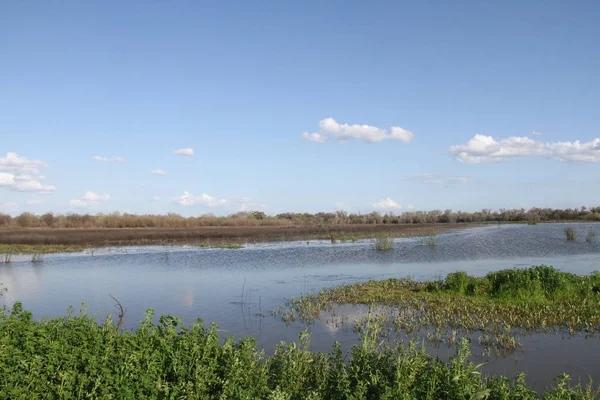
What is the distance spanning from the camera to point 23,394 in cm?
693

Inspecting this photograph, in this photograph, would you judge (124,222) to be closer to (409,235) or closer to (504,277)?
(409,235)

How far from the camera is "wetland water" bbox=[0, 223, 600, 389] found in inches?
448

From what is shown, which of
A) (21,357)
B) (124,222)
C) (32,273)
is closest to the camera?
(21,357)

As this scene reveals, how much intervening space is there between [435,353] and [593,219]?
95161 mm

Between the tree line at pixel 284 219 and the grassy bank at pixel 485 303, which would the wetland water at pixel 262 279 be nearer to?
the grassy bank at pixel 485 303

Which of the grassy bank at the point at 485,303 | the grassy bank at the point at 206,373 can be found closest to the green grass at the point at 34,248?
the grassy bank at the point at 485,303

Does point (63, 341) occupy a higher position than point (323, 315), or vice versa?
point (63, 341)

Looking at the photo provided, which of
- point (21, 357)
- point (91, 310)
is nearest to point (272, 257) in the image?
point (91, 310)

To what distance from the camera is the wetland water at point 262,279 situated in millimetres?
11367

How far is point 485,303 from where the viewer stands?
51.2ft

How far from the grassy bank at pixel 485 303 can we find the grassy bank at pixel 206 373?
4695 mm

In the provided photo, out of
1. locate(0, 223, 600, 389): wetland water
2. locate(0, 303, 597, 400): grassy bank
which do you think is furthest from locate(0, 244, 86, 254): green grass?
locate(0, 303, 597, 400): grassy bank

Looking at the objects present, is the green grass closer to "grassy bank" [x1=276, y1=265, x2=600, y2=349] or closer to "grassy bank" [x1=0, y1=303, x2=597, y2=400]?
"grassy bank" [x1=276, y1=265, x2=600, y2=349]

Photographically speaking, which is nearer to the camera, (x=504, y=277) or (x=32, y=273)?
(x=504, y=277)
